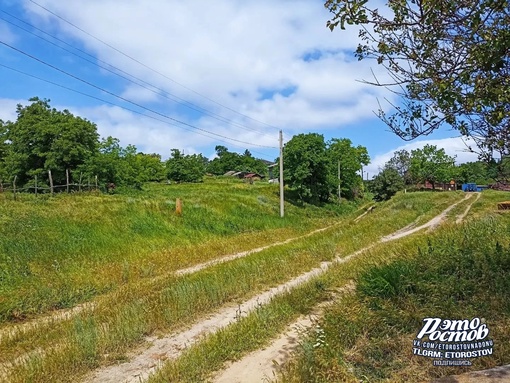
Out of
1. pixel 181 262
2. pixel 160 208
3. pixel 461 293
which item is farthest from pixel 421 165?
pixel 461 293

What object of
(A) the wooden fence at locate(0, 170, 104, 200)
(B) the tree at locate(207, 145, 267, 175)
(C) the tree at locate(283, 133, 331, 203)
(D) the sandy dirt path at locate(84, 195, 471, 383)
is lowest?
(D) the sandy dirt path at locate(84, 195, 471, 383)

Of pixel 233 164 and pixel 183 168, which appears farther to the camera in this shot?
pixel 233 164

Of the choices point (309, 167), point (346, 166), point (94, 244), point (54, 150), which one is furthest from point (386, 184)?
point (94, 244)

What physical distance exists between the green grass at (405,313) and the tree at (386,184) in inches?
1948

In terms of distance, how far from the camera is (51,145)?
35562mm

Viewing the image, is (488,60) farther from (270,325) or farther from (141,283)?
(141,283)

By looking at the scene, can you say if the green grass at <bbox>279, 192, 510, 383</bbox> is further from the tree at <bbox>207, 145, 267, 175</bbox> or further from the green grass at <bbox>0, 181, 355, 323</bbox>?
the tree at <bbox>207, 145, 267, 175</bbox>

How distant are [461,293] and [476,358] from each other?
5.84 feet

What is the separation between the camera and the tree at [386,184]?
54.5 metres

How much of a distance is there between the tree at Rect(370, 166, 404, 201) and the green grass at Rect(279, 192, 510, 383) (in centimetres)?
4948

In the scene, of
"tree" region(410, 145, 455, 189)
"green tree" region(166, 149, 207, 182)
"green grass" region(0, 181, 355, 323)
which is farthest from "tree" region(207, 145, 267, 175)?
"green grass" region(0, 181, 355, 323)

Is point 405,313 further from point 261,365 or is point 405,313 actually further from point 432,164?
point 432,164

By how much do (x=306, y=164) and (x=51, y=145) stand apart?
25374 millimetres

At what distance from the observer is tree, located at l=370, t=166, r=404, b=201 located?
2146 inches
